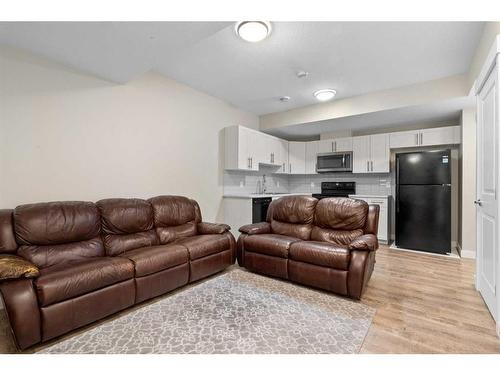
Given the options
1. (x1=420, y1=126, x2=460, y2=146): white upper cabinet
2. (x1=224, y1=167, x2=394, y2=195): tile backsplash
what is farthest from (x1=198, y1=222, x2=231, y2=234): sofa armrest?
(x1=420, y1=126, x2=460, y2=146): white upper cabinet

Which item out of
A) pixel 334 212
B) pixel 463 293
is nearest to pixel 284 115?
pixel 334 212

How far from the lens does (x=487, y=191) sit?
7.43ft

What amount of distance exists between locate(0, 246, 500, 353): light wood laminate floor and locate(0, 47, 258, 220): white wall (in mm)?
1342

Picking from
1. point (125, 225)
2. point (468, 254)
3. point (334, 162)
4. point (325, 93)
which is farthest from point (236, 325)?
point (334, 162)

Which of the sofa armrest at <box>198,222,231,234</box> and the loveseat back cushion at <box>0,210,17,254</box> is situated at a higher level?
the loveseat back cushion at <box>0,210,17,254</box>

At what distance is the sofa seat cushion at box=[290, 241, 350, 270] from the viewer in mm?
2455

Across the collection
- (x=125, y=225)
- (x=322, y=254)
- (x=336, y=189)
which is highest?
(x=336, y=189)

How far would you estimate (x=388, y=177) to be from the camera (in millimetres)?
5074

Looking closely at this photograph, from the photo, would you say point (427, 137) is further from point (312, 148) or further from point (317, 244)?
point (317, 244)

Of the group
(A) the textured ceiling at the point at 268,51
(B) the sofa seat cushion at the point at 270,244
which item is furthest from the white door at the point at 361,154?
(B) the sofa seat cushion at the point at 270,244

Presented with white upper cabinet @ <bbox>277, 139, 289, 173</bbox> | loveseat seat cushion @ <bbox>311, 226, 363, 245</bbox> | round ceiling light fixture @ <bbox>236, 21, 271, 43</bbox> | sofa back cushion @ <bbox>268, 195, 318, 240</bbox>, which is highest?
round ceiling light fixture @ <bbox>236, 21, 271, 43</bbox>

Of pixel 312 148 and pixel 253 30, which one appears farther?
pixel 312 148

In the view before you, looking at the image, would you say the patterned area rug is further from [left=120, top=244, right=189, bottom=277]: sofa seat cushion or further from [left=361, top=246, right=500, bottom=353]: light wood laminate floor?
[left=120, top=244, right=189, bottom=277]: sofa seat cushion

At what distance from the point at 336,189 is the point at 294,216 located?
8.44ft
